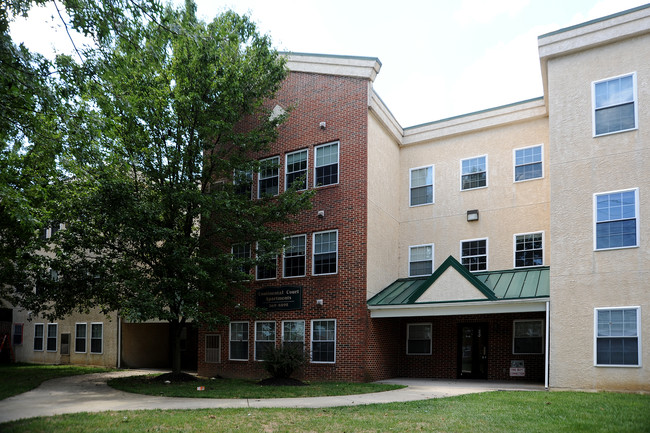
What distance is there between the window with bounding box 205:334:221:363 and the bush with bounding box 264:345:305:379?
4.05 meters

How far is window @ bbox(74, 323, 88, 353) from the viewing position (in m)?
27.4

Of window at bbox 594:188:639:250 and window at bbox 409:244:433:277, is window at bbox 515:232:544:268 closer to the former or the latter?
window at bbox 409:244:433:277

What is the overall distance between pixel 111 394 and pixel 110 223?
4471 mm

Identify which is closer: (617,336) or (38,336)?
(617,336)

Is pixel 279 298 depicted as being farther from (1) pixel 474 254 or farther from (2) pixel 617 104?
(2) pixel 617 104

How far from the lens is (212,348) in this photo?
20.5 m

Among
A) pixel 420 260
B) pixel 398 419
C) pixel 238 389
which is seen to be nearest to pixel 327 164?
pixel 420 260

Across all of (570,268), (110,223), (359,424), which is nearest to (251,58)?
(110,223)

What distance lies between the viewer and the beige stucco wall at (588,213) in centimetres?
1381

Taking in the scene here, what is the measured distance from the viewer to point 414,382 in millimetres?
17281

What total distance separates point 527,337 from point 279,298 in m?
7.90

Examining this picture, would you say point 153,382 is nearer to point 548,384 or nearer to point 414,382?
point 414,382

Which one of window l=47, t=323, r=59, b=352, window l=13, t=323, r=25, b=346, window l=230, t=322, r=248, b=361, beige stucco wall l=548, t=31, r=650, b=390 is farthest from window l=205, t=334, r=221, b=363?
window l=13, t=323, r=25, b=346

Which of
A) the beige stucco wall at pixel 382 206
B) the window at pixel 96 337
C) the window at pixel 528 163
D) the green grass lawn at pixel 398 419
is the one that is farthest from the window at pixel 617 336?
the window at pixel 96 337
